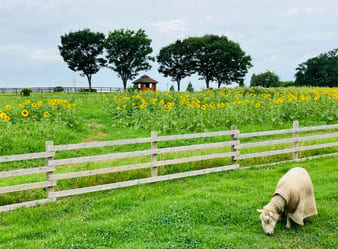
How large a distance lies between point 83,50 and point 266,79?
44.5m

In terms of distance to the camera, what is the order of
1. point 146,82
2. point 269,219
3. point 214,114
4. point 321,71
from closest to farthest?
point 269,219 → point 214,114 → point 146,82 → point 321,71

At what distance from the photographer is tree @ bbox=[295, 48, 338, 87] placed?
6462 centimetres

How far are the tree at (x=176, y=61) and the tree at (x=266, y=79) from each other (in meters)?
21.7

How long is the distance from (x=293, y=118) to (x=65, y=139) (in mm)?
11415

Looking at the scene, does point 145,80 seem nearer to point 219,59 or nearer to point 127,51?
point 127,51

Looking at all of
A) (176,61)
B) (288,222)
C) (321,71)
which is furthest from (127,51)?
(288,222)

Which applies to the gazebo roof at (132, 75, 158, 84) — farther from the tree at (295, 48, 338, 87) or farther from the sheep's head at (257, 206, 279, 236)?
the sheep's head at (257, 206, 279, 236)

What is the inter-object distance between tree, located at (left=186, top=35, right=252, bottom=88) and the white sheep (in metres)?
51.4

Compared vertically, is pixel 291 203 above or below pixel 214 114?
below

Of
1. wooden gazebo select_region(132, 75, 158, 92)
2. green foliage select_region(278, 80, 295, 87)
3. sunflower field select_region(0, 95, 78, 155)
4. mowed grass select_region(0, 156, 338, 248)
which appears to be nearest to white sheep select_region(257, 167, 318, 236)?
mowed grass select_region(0, 156, 338, 248)

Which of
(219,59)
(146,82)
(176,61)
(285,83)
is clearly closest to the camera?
(146,82)

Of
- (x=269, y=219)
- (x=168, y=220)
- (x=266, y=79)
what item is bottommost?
(x=168, y=220)

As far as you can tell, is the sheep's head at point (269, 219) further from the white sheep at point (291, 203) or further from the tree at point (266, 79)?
the tree at point (266, 79)

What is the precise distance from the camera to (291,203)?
17.6 ft
